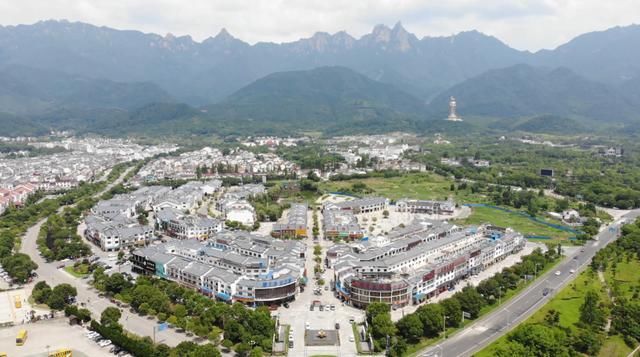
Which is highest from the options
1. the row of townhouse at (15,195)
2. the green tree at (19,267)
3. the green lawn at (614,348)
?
the row of townhouse at (15,195)

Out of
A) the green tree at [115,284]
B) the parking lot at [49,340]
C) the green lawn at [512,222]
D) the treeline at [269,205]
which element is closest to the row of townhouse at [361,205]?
the treeline at [269,205]

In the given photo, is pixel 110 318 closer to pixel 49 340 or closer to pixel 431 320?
pixel 49 340

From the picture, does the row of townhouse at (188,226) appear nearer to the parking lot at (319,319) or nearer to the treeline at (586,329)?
the parking lot at (319,319)

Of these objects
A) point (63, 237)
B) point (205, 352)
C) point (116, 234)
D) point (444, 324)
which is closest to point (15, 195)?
point (63, 237)

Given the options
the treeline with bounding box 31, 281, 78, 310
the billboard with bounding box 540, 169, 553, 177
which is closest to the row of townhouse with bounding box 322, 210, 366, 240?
the treeline with bounding box 31, 281, 78, 310

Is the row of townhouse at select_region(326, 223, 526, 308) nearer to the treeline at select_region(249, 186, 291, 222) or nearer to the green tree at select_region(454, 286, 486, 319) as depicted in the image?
the green tree at select_region(454, 286, 486, 319)

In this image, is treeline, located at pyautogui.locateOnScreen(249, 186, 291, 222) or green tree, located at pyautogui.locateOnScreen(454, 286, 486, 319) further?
treeline, located at pyautogui.locateOnScreen(249, 186, 291, 222)
